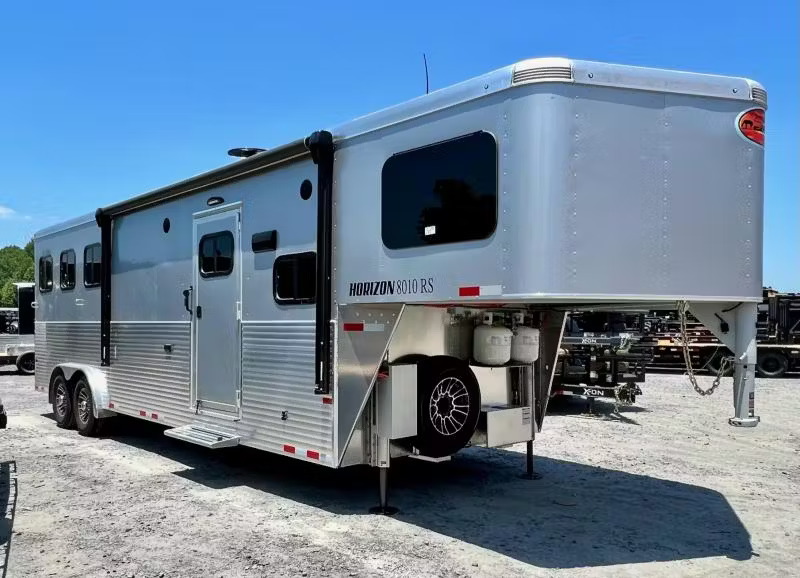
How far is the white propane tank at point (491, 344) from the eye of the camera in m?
6.42

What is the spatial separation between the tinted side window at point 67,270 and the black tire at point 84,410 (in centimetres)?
150

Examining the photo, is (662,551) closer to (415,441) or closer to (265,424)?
(415,441)

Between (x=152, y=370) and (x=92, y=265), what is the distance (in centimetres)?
244

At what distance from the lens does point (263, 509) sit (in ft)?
20.1

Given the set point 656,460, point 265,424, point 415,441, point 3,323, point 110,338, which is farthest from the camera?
point 3,323

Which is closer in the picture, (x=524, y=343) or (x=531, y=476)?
(x=524, y=343)

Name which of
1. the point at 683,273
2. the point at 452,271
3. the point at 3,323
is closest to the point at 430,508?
the point at 452,271

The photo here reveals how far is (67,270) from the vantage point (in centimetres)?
A: 1052

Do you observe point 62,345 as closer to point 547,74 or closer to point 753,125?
point 547,74

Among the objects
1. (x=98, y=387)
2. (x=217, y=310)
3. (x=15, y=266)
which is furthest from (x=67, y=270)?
(x=15, y=266)

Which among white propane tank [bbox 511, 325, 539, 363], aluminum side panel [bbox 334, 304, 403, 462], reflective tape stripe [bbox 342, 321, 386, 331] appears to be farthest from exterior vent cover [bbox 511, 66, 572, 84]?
white propane tank [bbox 511, 325, 539, 363]

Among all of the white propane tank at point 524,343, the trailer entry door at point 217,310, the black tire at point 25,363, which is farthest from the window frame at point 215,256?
the black tire at point 25,363

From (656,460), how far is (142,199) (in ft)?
21.9

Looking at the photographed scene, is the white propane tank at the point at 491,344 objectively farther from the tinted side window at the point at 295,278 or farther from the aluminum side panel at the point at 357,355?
the tinted side window at the point at 295,278
